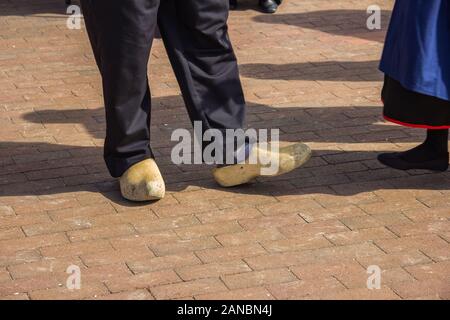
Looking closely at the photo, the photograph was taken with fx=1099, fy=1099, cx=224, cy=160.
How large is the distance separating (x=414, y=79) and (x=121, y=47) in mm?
1244

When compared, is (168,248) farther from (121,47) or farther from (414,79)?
(414,79)

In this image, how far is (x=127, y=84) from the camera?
460 cm

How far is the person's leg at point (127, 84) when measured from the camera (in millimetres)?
4492

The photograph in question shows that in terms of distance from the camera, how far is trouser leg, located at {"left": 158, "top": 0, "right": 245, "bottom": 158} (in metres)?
4.61

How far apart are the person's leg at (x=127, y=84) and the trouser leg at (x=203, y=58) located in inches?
4.4

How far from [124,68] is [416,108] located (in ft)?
4.19

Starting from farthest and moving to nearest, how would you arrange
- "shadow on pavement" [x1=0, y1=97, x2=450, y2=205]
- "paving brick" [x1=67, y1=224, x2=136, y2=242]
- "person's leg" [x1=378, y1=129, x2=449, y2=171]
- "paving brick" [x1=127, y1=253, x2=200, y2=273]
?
1. "person's leg" [x1=378, y1=129, x2=449, y2=171]
2. "shadow on pavement" [x1=0, y1=97, x2=450, y2=205]
3. "paving brick" [x1=67, y1=224, x2=136, y2=242]
4. "paving brick" [x1=127, y1=253, x2=200, y2=273]

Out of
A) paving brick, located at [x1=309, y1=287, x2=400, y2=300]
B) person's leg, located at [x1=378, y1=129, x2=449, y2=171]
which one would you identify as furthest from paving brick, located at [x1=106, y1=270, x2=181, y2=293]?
person's leg, located at [x1=378, y1=129, x2=449, y2=171]

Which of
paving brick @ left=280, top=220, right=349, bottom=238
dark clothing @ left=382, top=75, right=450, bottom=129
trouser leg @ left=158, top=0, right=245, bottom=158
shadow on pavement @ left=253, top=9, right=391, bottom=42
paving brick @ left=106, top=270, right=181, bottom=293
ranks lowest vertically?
shadow on pavement @ left=253, top=9, right=391, bottom=42

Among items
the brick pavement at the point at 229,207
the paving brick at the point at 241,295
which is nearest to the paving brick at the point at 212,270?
the brick pavement at the point at 229,207

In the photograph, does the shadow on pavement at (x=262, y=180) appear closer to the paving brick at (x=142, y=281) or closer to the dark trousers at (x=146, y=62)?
the dark trousers at (x=146, y=62)

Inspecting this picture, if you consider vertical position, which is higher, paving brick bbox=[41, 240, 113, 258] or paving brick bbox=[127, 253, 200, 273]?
paving brick bbox=[127, 253, 200, 273]

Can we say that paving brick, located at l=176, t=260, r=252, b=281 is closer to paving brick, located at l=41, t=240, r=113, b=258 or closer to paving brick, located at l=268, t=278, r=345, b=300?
paving brick, located at l=268, t=278, r=345, b=300
